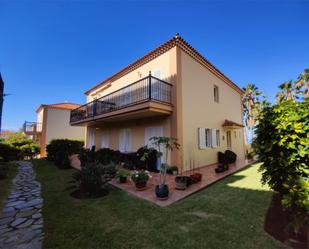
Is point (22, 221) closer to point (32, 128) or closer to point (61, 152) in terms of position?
point (61, 152)

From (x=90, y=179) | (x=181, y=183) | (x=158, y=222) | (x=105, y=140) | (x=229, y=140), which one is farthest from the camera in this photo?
(x=105, y=140)

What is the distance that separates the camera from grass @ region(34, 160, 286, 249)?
9.18 ft

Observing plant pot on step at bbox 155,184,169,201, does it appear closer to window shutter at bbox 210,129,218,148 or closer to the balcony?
window shutter at bbox 210,129,218,148

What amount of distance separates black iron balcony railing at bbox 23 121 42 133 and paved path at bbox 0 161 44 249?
19425mm

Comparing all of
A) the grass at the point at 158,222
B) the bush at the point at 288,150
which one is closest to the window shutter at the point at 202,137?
the grass at the point at 158,222

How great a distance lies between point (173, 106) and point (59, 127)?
19.8m

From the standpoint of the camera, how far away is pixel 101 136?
14.8 metres

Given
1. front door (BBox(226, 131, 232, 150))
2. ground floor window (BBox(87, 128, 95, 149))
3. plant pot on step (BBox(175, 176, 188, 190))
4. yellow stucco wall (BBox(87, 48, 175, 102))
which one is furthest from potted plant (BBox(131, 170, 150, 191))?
ground floor window (BBox(87, 128, 95, 149))

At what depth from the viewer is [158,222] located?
354 cm

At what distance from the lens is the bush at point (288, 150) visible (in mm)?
2535

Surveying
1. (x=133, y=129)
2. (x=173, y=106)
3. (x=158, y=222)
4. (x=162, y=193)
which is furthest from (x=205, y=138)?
(x=158, y=222)

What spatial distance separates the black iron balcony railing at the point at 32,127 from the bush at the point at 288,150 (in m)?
25.9

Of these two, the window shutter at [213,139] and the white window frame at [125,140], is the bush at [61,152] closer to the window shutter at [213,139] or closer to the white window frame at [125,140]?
the white window frame at [125,140]

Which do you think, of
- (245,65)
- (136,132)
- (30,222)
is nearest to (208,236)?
(30,222)
